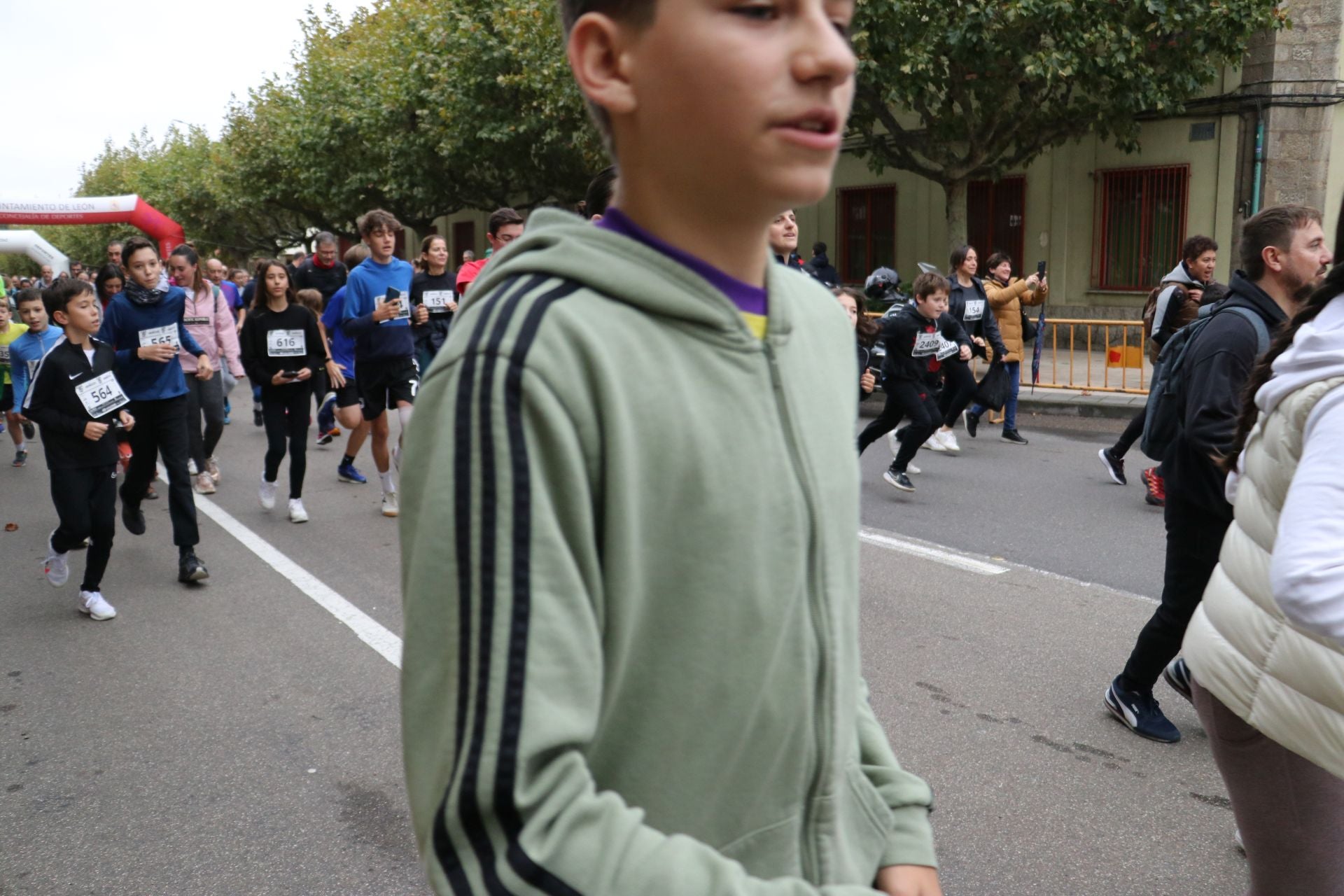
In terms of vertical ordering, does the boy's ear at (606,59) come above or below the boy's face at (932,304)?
above

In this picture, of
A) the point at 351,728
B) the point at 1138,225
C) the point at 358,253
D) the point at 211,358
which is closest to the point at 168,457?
the point at 351,728

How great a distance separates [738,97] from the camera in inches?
39.4

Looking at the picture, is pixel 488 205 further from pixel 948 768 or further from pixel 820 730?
pixel 820 730

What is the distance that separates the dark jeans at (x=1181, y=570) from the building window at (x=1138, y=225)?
16.5 metres

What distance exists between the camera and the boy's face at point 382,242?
334 inches

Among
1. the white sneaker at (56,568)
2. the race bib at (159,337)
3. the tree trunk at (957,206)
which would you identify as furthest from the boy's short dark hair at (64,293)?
the tree trunk at (957,206)

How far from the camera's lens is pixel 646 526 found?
99 cm

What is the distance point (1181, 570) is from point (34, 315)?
29.1 ft

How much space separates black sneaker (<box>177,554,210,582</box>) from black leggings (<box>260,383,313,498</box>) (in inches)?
61.7

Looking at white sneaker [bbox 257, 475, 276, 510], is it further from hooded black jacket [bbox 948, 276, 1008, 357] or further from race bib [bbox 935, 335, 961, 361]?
hooded black jacket [bbox 948, 276, 1008, 357]

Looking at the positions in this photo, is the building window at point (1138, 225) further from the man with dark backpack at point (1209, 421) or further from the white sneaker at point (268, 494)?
the man with dark backpack at point (1209, 421)

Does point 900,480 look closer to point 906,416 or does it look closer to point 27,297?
point 906,416

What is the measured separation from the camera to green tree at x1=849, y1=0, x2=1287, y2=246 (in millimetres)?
16016

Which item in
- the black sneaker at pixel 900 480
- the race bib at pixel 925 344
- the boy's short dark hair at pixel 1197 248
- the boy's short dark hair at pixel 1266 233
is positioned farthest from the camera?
the race bib at pixel 925 344
